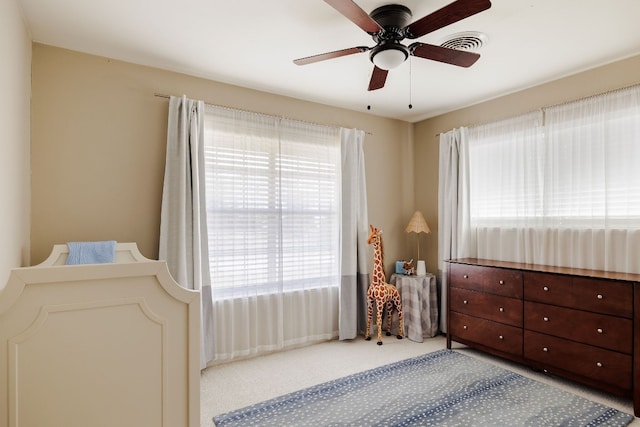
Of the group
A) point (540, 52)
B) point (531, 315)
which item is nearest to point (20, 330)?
point (531, 315)

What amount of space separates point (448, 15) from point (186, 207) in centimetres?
223

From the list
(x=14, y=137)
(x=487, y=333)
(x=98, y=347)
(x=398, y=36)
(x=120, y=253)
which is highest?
(x=398, y=36)

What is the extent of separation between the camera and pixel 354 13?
5.47ft

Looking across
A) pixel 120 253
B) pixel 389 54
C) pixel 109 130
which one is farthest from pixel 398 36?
pixel 120 253

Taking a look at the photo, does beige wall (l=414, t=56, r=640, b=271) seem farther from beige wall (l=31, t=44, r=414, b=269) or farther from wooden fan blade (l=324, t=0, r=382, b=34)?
beige wall (l=31, t=44, r=414, b=269)

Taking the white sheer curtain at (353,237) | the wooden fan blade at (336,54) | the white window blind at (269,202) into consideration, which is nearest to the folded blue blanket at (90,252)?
the white window blind at (269,202)

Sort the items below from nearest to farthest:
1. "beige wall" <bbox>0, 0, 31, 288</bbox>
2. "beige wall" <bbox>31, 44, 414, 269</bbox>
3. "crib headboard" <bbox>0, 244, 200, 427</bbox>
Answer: "crib headboard" <bbox>0, 244, 200, 427</bbox>
"beige wall" <bbox>0, 0, 31, 288</bbox>
"beige wall" <bbox>31, 44, 414, 269</bbox>

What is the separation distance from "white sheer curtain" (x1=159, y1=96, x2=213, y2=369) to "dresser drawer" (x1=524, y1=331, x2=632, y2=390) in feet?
8.59

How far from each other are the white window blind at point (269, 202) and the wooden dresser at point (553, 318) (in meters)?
1.36

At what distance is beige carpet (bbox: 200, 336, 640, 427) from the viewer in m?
2.51

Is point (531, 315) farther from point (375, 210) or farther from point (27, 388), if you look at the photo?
point (27, 388)

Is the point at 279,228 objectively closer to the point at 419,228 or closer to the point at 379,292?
the point at 379,292

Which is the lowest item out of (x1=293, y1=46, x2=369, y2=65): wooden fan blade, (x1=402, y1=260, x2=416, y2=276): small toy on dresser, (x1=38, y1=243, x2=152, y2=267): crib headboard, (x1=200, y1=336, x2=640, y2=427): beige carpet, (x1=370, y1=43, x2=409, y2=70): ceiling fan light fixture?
(x1=200, y1=336, x2=640, y2=427): beige carpet

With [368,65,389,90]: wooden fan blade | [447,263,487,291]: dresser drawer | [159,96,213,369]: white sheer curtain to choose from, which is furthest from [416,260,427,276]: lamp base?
[159,96,213,369]: white sheer curtain
